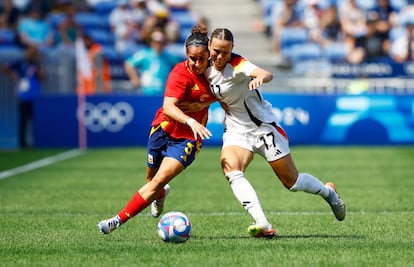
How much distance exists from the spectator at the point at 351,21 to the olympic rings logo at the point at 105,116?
6400 millimetres

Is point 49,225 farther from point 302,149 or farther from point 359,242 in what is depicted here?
point 302,149

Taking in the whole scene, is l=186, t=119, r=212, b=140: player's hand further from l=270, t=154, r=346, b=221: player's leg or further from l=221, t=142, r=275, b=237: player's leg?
l=270, t=154, r=346, b=221: player's leg

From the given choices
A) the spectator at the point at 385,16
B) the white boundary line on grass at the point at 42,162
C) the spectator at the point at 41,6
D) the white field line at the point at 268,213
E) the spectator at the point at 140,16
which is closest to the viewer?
the white field line at the point at 268,213

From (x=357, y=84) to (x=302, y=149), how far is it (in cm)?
251

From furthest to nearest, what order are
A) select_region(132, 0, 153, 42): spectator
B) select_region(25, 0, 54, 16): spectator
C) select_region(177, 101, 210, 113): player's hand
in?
select_region(25, 0, 54, 16): spectator → select_region(132, 0, 153, 42): spectator → select_region(177, 101, 210, 113): player's hand

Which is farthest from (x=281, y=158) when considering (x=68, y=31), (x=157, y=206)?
(x=68, y=31)

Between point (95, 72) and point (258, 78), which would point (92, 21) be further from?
point (258, 78)

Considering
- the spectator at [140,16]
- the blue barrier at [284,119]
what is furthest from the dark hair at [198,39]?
the spectator at [140,16]

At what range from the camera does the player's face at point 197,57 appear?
28.4ft

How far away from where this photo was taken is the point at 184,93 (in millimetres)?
8828

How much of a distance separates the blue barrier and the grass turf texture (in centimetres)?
340

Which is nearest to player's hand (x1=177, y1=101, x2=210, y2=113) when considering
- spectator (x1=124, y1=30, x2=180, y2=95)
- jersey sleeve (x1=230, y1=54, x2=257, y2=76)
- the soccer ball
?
jersey sleeve (x1=230, y1=54, x2=257, y2=76)

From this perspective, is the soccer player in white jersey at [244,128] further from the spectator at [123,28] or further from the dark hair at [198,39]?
the spectator at [123,28]

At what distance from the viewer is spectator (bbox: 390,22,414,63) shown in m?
24.7
